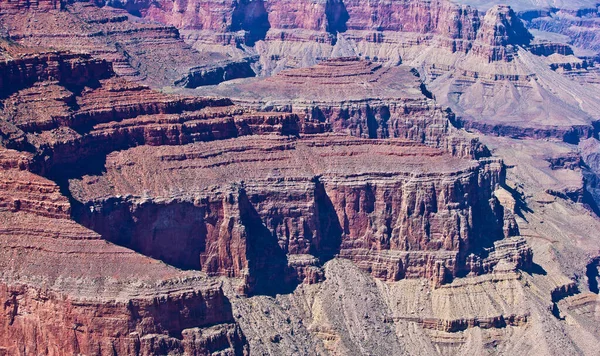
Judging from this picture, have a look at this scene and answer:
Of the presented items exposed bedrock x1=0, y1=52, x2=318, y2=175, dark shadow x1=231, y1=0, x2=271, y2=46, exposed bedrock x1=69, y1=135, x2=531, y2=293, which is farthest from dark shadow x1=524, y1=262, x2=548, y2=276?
dark shadow x1=231, y1=0, x2=271, y2=46

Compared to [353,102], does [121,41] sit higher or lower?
higher

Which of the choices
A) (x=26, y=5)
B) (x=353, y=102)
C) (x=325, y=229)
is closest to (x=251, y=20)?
(x=26, y=5)

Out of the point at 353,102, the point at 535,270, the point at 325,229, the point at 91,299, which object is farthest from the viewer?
the point at 353,102

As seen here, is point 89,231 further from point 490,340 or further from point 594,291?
point 594,291

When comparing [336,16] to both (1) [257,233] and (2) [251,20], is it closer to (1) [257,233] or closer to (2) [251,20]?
(2) [251,20]

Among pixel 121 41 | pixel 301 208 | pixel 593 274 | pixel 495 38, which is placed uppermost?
pixel 121 41

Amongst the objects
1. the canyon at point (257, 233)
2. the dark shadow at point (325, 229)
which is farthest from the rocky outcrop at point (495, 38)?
the dark shadow at point (325, 229)

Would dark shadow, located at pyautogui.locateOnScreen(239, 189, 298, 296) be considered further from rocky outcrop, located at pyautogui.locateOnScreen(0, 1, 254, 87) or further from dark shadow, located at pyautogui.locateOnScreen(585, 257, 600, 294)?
rocky outcrop, located at pyautogui.locateOnScreen(0, 1, 254, 87)

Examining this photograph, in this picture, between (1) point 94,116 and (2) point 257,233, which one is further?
(2) point 257,233

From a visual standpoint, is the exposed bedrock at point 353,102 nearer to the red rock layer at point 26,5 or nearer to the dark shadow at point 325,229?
the red rock layer at point 26,5
